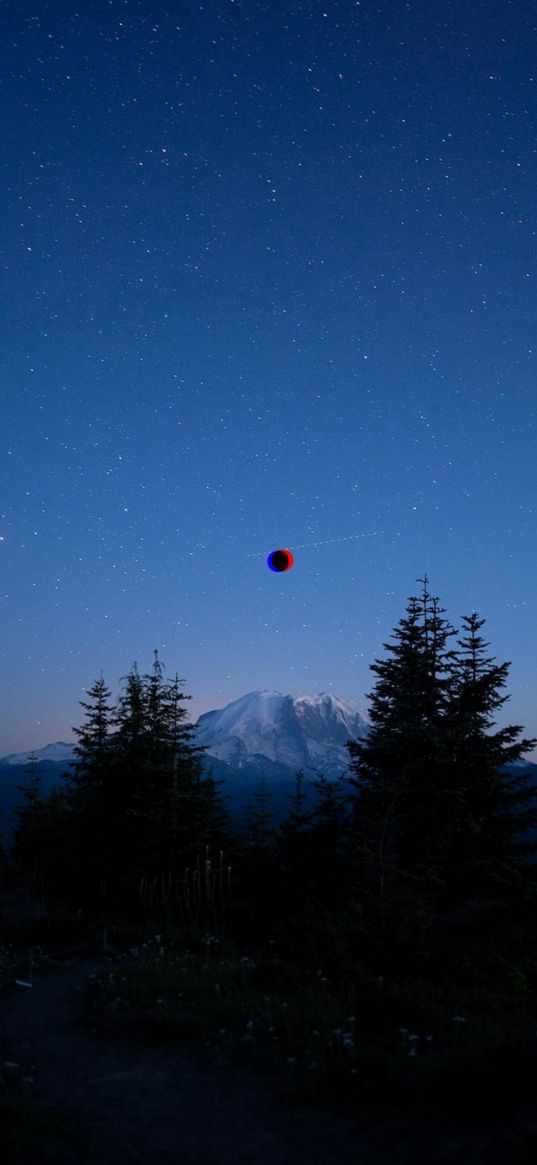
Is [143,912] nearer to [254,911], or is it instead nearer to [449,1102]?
[254,911]

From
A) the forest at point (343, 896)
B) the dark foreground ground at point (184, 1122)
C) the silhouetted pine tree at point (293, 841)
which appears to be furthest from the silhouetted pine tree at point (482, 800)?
the dark foreground ground at point (184, 1122)

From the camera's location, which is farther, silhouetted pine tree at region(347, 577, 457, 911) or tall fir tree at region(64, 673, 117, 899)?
tall fir tree at region(64, 673, 117, 899)

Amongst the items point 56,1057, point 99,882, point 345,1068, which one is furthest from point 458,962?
point 99,882

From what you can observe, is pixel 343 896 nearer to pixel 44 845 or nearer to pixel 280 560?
pixel 280 560

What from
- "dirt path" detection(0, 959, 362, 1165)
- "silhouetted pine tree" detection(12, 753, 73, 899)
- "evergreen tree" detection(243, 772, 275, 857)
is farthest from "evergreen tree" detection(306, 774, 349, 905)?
"silhouetted pine tree" detection(12, 753, 73, 899)

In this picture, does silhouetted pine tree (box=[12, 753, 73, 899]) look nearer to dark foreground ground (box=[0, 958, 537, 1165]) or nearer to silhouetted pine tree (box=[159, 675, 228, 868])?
silhouetted pine tree (box=[159, 675, 228, 868])

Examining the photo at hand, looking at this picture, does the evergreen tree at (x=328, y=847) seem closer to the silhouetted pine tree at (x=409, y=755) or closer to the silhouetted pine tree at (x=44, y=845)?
the silhouetted pine tree at (x=409, y=755)
